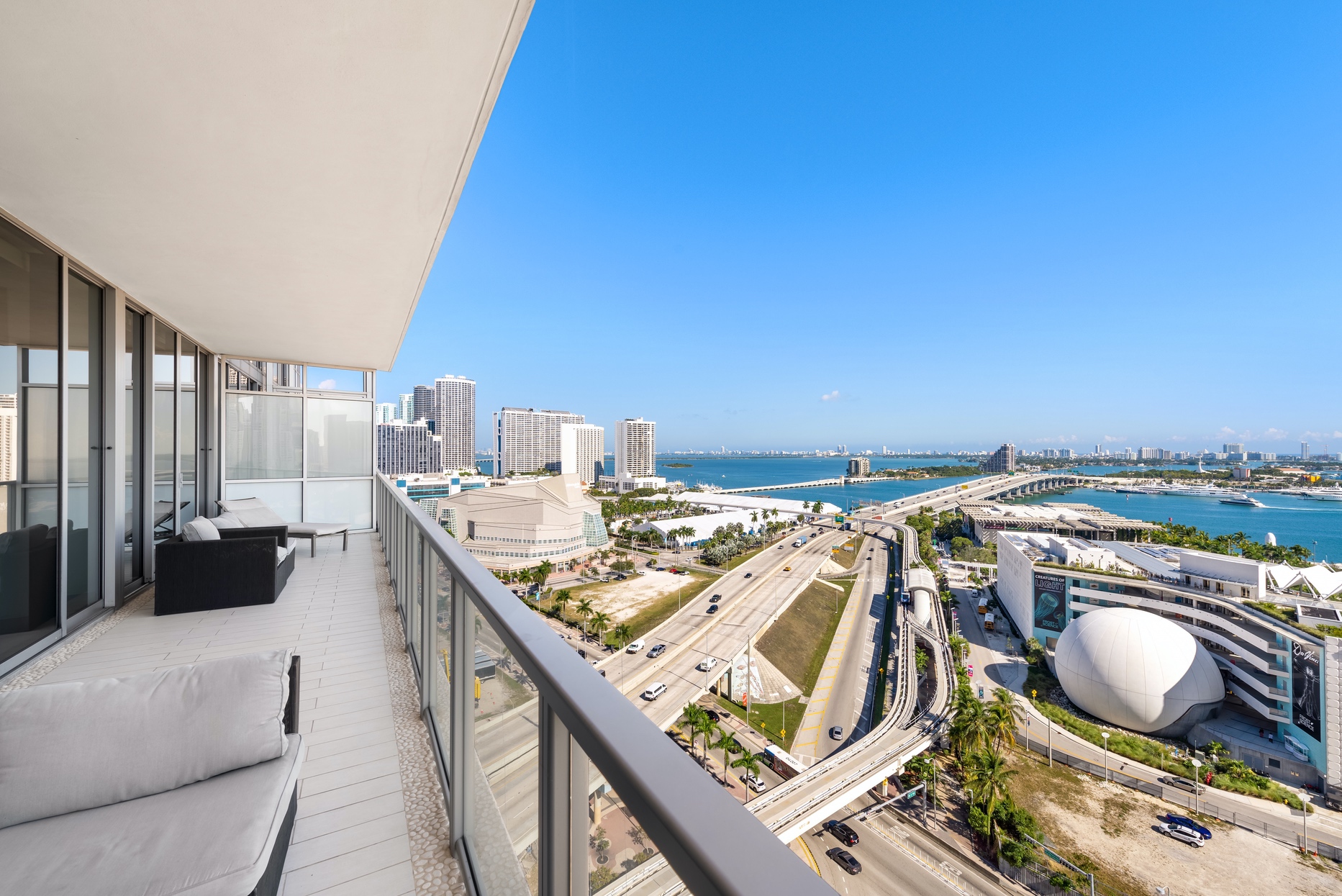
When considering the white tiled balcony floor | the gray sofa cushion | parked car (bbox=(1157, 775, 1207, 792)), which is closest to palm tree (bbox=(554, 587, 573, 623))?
the white tiled balcony floor

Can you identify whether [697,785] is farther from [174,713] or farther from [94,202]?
[94,202]

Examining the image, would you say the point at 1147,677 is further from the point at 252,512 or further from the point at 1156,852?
the point at 252,512

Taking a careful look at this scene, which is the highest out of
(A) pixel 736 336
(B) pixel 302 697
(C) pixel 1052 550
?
(A) pixel 736 336

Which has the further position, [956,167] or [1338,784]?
[956,167]

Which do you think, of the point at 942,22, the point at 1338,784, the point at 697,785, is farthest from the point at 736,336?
the point at 697,785

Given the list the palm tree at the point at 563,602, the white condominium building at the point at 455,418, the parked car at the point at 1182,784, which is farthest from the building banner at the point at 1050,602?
the white condominium building at the point at 455,418

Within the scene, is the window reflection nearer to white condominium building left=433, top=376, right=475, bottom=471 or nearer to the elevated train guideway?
the elevated train guideway

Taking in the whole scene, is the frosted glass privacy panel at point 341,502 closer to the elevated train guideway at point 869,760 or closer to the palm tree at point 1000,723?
the elevated train guideway at point 869,760
